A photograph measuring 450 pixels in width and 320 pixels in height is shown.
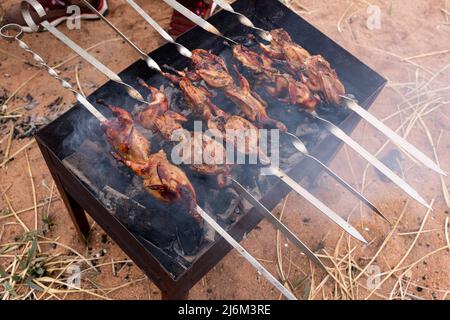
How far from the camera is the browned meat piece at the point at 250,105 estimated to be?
293 cm

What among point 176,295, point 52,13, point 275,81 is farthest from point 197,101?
point 52,13

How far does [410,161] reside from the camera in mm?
4301

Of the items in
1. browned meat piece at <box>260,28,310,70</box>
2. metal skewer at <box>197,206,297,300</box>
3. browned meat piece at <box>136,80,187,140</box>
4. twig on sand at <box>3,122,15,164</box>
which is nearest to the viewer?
metal skewer at <box>197,206,297,300</box>

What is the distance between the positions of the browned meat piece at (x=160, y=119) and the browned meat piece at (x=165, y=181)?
0.22m

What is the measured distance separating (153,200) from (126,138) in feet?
1.34

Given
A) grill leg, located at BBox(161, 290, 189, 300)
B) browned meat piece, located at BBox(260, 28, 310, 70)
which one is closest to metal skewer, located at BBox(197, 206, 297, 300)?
grill leg, located at BBox(161, 290, 189, 300)

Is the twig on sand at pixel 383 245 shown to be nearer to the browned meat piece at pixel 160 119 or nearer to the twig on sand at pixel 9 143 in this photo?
the browned meat piece at pixel 160 119

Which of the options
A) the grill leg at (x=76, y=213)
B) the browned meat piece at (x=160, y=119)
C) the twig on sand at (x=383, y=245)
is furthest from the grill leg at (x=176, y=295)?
the twig on sand at (x=383, y=245)

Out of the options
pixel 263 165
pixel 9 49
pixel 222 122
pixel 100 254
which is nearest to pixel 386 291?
pixel 263 165

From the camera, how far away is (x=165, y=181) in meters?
2.46

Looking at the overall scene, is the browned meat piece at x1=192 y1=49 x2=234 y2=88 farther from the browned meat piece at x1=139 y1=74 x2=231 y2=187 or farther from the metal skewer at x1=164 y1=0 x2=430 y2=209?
the metal skewer at x1=164 y1=0 x2=430 y2=209

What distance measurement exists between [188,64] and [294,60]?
0.82m

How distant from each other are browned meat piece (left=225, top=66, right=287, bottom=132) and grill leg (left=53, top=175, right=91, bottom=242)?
1342mm

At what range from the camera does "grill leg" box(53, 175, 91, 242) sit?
313cm
